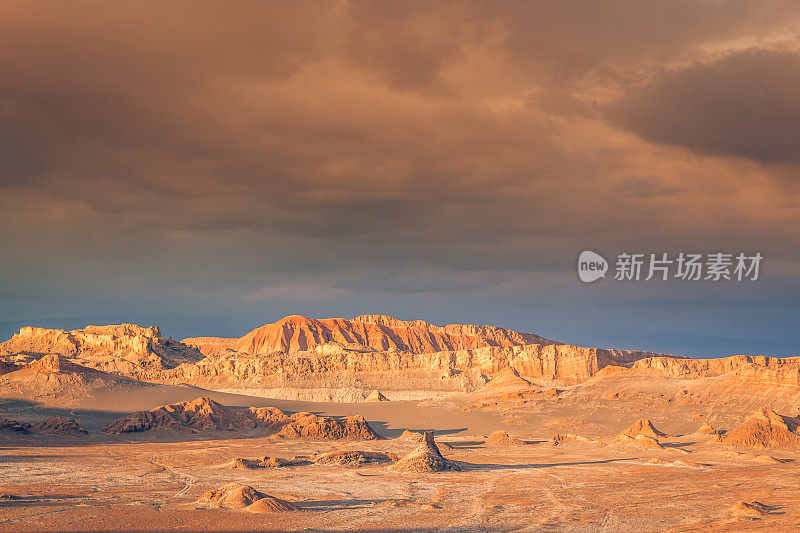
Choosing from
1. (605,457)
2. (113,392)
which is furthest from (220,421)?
(605,457)

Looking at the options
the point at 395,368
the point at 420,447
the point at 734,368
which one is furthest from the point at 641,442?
the point at 395,368

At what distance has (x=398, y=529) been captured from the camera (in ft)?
92.1

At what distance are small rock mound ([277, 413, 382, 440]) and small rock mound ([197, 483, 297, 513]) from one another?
49.3 meters

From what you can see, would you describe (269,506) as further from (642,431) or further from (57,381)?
(57,381)

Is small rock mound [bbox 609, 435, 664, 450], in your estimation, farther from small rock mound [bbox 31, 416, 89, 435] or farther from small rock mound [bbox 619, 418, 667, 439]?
small rock mound [bbox 31, 416, 89, 435]

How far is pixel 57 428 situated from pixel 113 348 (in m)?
113

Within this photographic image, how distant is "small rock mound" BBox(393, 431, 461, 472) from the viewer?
47719 mm

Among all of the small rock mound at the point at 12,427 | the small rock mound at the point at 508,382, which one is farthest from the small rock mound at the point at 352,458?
the small rock mound at the point at 508,382

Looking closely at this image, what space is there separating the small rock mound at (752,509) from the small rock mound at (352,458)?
93.3 ft

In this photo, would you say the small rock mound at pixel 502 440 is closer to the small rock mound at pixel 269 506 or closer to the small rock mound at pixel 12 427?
the small rock mound at pixel 269 506

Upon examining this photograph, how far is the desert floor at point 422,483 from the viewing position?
2941 centimetres

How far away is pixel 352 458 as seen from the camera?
2098 inches

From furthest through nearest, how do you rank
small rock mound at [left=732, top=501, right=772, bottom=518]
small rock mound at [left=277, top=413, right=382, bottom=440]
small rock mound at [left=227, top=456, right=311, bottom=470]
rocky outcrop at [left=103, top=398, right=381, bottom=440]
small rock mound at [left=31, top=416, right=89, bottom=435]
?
1. small rock mound at [left=277, top=413, right=382, bottom=440]
2. rocky outcrop at [left=103, top=398, right=381, bottom=440]
3. small rock mound at [left=31, top=416, right=89, bottom=435]
4. small rock mound at [left=227, top=456, right=311, bottom=470]
5. small rock mound at [left=732, top=501, right=772, bottom=518]

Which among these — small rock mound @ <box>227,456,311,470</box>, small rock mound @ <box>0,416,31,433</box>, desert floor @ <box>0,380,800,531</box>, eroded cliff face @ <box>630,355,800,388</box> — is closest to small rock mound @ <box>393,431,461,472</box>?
desert floor @ <box>0,380,800,531</box>
